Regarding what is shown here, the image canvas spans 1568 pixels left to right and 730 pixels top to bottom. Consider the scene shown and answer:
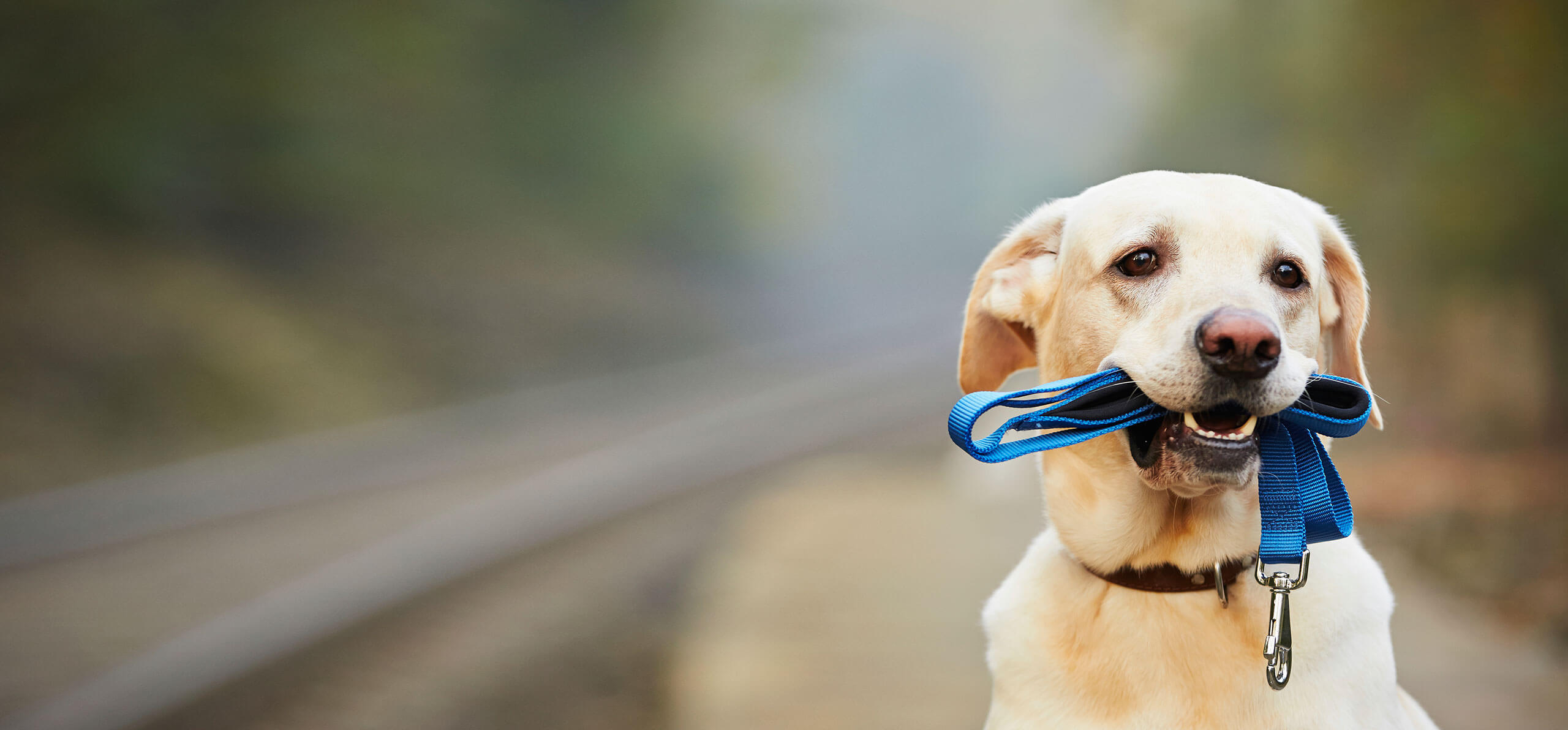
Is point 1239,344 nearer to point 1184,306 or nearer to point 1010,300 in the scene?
point 1184,306

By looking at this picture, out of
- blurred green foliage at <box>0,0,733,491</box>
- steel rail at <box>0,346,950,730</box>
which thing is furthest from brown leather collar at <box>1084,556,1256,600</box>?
blurred green foliage at <box>0,0,733,491</box>

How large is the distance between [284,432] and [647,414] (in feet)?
14.2

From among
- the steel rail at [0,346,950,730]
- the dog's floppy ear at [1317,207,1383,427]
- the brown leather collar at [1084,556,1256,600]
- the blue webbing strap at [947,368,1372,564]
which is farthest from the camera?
the steel rail at [0,346,950,730]

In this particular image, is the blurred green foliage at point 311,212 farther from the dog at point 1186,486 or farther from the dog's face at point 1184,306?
the dog at point 1186,486

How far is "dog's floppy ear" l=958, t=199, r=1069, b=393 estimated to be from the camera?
2.55 metres

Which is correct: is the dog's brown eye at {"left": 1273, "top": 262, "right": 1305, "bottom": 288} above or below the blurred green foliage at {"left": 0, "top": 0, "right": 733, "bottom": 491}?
below

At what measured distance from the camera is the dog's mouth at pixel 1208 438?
195 cm

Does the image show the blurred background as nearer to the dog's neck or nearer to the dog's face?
the dog's neck

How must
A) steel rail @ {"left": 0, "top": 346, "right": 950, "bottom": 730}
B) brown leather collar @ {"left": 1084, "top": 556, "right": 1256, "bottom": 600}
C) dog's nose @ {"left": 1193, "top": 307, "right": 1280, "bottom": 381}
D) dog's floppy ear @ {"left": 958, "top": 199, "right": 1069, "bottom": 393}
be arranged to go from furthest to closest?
steel rail @ {"left": 0, "top": 346, "right": 950, "bottom": 730}
dog's floppy ear @ {"left": 958, "top": 199, "right": 1069, "bottom": 393}
brown leather collar @ {"left": 1084, "top": 556, "right": 1256, "bottom": 600}
dog's nose @ {"left": 1193, "top": 307, "right": 1280, "bottom": 381}

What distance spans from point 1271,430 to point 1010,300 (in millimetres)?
705

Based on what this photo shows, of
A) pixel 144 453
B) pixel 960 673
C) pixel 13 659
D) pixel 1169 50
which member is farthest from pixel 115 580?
pixel 1169 50

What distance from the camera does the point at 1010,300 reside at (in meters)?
2.56

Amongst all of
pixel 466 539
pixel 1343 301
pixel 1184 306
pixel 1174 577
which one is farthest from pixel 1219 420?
pixel 466 539

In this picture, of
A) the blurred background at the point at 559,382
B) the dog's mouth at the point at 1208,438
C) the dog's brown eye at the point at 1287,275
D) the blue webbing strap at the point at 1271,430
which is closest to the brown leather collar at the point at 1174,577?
the blue webbing strap at the point at 1271,430
